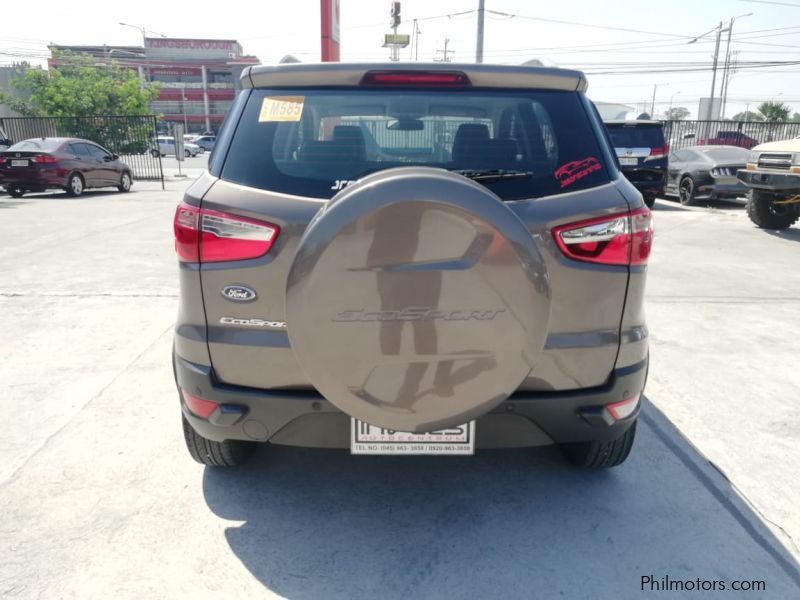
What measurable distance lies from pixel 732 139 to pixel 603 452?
29.2 m

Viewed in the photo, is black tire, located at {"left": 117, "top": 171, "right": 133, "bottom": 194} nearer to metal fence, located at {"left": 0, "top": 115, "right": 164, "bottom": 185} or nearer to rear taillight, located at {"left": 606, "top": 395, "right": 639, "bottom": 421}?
metal fence, located at {"left": 0, "top": 115, "right": 164, "bottom": 185}

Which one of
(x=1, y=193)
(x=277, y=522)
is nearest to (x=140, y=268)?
(x=277, y=522)

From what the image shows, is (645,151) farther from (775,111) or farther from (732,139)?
(775,111)

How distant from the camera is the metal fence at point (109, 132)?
22.5m

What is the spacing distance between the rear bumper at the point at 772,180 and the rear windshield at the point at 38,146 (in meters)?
15.0

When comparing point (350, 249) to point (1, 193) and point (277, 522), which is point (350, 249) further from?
point (1, 193)

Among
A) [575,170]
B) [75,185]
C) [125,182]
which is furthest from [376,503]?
[125,182]

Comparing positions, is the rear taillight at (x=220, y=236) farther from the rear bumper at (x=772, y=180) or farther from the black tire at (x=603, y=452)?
the rear bumper at (x=772, y=180)

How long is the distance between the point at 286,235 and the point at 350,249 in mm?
388

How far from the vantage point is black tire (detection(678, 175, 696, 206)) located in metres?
14.3

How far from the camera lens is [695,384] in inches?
158

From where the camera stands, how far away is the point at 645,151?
13.1m

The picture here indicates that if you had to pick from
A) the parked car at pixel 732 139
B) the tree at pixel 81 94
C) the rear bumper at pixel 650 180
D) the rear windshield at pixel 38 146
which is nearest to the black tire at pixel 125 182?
the rear windshield at pixel 38 146

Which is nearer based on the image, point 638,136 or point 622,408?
point 622,408
